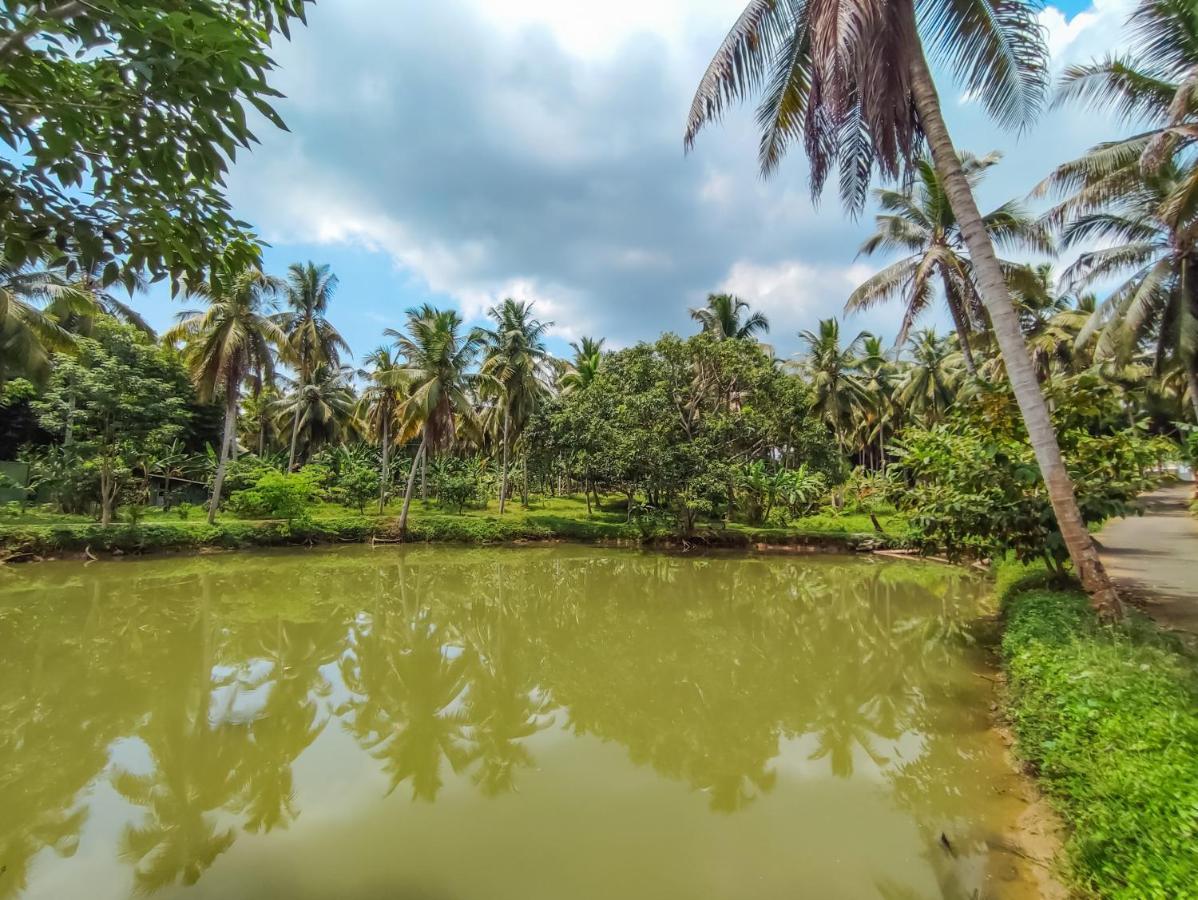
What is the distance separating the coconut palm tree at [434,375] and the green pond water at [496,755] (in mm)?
11581

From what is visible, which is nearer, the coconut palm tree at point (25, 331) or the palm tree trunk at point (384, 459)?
the coconut palm tree at point (25, 331)

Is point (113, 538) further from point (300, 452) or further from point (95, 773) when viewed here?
point (300, 452)

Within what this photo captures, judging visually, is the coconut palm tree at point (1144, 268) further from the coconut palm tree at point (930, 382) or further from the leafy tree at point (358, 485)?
the leafy tree at point (358, 485)

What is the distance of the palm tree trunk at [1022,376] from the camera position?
19.1 ft

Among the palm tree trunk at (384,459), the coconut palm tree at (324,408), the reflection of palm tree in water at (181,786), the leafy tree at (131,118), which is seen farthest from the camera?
the coconut palm tree at (324,408)

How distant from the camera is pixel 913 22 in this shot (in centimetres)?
662

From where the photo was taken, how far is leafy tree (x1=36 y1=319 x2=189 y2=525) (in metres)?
17.7

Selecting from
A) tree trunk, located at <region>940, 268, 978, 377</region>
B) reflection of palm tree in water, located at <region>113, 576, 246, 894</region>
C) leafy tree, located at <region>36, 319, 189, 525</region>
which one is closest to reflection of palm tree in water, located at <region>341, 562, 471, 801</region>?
reflection of palm tree in water, located at <region>113, 576, 246, 894</region>

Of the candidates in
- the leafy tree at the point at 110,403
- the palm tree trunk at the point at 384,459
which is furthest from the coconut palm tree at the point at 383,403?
the leafy tree at the point at 110,403

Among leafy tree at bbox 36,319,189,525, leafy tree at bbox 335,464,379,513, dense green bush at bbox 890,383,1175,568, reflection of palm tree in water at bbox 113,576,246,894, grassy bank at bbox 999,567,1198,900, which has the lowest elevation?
reflection of palm tree in water at bbox 113,576,246,894

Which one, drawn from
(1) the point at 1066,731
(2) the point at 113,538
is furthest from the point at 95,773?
(2) the point at 113,538

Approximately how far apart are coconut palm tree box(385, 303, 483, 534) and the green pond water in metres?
11.6

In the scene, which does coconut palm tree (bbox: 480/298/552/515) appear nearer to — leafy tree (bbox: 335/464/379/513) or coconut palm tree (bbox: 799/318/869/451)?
leafy tree (bbox: 335/464/379/513)

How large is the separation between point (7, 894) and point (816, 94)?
10.2 meters
